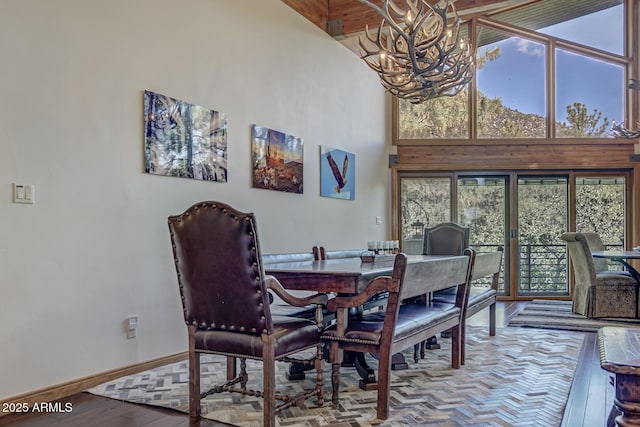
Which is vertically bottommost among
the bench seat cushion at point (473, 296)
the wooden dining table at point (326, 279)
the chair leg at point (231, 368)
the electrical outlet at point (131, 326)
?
the chair leg at point (231, 368)

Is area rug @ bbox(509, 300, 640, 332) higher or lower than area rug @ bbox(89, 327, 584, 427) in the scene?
lower

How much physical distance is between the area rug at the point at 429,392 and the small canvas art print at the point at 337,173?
2.56 meters

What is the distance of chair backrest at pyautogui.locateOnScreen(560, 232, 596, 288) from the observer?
561 cm

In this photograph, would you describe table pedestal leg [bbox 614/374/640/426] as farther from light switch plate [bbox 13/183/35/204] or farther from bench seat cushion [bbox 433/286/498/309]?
light switch plate [bbox 13/183/35/204]

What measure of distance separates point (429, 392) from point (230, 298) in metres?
1.42

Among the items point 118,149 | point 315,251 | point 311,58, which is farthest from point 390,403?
point 311,58

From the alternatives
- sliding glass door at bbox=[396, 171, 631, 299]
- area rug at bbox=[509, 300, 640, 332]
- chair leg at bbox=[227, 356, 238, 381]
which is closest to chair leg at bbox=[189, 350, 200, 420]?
chair leg at bbox=[227, 356, 238, 381]

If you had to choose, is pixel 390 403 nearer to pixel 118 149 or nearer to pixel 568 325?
pixel 118 149

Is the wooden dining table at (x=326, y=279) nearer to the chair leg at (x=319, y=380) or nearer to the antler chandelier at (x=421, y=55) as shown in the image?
the chair leg at (x=319, y=380)

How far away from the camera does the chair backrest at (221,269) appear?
229 centimetres

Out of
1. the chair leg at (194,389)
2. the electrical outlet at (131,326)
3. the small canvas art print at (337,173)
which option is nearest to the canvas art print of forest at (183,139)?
the electrical outlet at (131,326)

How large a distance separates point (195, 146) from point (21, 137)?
1.37 meters

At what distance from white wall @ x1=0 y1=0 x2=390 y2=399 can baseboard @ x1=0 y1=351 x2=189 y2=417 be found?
0.14 feet

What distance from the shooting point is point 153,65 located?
3.66 metres
